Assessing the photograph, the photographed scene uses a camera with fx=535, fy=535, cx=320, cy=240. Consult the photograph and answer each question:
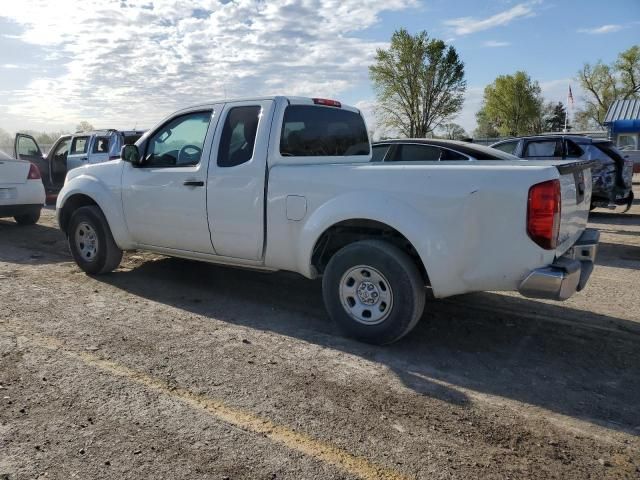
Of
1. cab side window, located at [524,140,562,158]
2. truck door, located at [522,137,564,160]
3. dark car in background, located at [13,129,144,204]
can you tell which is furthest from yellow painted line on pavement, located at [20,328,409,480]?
cab side window, located at [524,140,562,158]

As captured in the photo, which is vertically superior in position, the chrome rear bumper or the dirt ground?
the chrome rear bumper

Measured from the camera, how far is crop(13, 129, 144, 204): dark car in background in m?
12.8

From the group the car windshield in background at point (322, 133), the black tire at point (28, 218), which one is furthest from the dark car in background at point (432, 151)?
the black tire at point (28, 218)

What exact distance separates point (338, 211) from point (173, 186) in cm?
197

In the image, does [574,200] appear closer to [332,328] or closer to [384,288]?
[384,288]

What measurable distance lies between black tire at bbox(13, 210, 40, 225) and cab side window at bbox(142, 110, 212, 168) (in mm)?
5408

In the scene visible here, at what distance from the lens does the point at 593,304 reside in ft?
17.5

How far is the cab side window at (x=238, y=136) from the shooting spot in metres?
4.88

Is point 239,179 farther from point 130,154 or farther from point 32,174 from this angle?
point 32,174

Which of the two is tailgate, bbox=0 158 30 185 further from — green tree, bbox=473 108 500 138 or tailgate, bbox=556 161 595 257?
green tree, bbox=473 108 500 138

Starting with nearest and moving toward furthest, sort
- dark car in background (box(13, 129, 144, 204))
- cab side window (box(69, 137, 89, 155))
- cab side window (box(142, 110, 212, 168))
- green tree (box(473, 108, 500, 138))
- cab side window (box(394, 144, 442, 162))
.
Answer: cab side window (box(142, 110, 212, 168)), cab side window (box(394, 144, 442, 162)), dark car in background (box(13, 129, 144, 204)), cab side window (box(69, 137, 89, 155)), green tree (box(473, 108, 500, 138))

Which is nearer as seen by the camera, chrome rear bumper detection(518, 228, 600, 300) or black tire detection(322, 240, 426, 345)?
chrome rear bumper detection(518, 228, 600, 300)

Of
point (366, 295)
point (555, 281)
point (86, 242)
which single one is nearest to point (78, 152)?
point (86, 242)

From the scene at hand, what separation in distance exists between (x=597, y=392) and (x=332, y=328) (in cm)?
206
